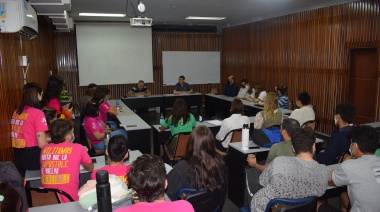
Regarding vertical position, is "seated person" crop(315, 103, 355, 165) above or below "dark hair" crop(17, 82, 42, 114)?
below

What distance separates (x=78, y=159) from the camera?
2.72 meters

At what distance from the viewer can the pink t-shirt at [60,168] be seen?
265cm

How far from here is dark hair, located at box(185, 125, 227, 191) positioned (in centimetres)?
251

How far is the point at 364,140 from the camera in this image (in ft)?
8.45

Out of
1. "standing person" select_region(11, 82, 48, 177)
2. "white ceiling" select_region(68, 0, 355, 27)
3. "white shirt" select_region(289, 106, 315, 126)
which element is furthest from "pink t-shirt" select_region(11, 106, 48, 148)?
"white ceiling" select_region(68, 0, 355, 27)

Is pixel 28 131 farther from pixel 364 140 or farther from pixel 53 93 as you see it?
pixel 364 140

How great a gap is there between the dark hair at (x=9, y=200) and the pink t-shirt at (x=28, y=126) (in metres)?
2.18

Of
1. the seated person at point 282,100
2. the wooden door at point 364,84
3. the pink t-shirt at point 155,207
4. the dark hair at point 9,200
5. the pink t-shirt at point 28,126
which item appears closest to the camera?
the dark hair at point 9,200

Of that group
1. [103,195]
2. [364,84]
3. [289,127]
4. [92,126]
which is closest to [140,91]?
[92,126]

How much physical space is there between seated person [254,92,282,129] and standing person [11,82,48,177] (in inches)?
121

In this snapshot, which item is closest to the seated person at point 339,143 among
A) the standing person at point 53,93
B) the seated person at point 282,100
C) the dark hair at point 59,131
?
the dark hair at point 59,131

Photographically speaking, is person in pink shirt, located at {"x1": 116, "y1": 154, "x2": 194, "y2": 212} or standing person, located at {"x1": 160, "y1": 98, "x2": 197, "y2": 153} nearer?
person in pink shirt, located at {"x1": 116, "y1": 154, "x2": 194, "y2": 212}

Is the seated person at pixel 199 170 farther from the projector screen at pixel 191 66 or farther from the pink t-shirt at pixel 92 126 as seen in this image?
the projector screen at pixel 191 66

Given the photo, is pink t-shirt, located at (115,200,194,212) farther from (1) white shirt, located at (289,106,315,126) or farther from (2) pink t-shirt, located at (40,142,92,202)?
(1) white shirt, located at (289,106,315,126)
